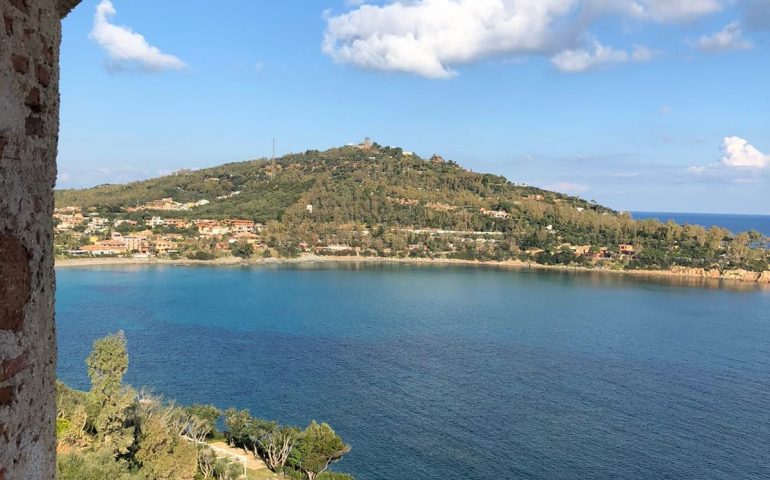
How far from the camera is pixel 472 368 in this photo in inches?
899

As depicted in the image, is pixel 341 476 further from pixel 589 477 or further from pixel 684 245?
pixel 684 245

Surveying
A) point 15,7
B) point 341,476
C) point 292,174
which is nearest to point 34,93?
point 15,7

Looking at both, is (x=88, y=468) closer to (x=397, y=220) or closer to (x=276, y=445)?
(x=276, y=445)

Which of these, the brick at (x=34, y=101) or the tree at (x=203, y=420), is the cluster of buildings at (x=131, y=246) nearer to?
the tree at (x=203, y=420)

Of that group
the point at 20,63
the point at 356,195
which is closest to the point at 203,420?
the point at 20,63

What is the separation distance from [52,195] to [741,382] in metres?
25.3

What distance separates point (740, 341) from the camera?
1137 inches

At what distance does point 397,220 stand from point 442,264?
1251 centimetres

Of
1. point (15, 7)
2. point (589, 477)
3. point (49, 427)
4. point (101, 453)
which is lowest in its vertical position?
point (589, 477)

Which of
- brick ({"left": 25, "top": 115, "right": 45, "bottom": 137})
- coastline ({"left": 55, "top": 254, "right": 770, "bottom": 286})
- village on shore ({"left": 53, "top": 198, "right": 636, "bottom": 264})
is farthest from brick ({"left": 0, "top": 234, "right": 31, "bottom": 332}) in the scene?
village on shore ({"left": 53, "top": 198, "right": 636, "bottom": 264})

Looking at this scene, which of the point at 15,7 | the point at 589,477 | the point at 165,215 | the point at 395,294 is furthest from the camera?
the point at 165,215

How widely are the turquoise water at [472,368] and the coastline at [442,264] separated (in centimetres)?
1197

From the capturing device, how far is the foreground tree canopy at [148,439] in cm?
895

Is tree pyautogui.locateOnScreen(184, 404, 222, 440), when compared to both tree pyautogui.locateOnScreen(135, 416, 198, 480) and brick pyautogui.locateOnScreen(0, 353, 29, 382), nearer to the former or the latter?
tree pyautogui.locateOnScreen(135, 416, 198, 480)
